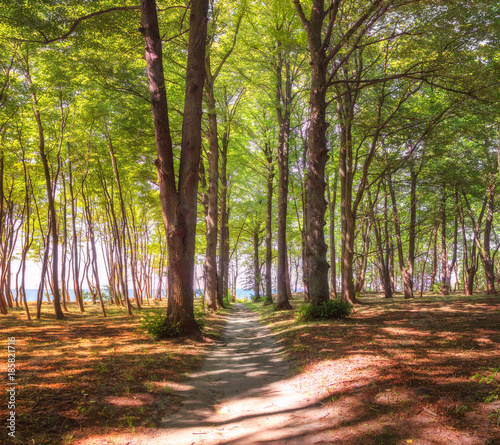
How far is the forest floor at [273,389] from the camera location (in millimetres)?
2839

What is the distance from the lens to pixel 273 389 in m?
4.37

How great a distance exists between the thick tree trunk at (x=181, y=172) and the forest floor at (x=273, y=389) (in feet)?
3.57

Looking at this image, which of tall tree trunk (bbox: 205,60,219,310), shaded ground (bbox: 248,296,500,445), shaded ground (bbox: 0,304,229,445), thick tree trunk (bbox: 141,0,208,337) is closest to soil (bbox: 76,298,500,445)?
shaded ground (bbox: 248,296,500,445)

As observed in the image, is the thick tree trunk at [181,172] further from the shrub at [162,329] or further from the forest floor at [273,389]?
the forest floor at [273,389]

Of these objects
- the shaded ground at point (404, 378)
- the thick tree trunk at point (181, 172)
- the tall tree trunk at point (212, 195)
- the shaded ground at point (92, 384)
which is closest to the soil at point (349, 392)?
the shaded ground at point (404, 378)

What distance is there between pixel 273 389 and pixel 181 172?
5.20m

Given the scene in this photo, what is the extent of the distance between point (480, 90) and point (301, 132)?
9560 millimetres

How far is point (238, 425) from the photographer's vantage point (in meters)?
3.25

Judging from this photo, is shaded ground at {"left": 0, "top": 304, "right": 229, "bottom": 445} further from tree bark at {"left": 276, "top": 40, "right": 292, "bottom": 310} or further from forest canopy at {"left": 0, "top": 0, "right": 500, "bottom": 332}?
tree bark at {"left": 276, "top": 40, "right": 292, "bottom": 310}

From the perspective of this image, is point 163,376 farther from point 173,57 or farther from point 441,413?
point 173,57

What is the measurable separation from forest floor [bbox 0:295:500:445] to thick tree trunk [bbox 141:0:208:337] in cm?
109

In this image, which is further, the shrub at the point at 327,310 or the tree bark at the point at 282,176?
the tree bark at the point at 282,176

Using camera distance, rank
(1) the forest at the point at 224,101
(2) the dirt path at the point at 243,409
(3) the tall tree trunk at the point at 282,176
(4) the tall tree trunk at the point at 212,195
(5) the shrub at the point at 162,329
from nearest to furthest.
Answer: (2) the dirt path at the point at 243,409 < (5) the shrub at the point at 162,329 < (1) the forest at the point at 224,101 < (4) the tall tree trunk at the point at 212,195 < (3) the tall tree trunk at the point at 282,176

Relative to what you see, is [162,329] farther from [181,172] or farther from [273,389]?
[181,172]
